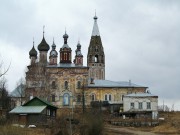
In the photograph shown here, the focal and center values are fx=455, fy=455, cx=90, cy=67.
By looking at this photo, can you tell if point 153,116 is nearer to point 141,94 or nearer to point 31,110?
point 141,94

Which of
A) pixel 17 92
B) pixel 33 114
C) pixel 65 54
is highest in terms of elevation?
pixel 65 54

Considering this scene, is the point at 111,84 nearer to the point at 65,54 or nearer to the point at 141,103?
the point at 141,103

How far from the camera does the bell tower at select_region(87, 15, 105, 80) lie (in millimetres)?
79750

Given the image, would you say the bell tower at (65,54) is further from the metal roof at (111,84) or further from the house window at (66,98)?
the house window at (66,98)

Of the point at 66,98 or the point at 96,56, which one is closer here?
the point at 66,98

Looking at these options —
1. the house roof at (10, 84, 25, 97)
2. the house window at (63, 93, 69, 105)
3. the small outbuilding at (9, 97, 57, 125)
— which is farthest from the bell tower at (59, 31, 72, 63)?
the small outbuilding at (9, 97, 57, 125)

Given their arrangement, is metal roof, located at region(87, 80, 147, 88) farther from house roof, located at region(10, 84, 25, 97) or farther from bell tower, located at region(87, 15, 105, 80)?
bell tower, located at region(87, 15, 105, 80)

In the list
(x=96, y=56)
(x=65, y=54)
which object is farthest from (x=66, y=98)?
(x=96, y=56)

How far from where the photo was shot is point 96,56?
81.1 meters

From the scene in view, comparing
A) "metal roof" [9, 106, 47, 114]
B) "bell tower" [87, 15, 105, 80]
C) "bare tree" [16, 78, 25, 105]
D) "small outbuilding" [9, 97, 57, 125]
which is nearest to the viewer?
"small outbuilding" [9, 97, 57, 125]

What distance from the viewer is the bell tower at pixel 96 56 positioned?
79750mm

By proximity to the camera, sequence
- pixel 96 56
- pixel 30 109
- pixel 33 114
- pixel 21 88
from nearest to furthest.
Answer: pixel 33 114
pixel 30 109
pixel 21 88
pixel 96 56

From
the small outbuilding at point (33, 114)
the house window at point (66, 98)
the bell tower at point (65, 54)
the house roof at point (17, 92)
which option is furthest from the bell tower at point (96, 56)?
the small outbuilding at point (33, 114)

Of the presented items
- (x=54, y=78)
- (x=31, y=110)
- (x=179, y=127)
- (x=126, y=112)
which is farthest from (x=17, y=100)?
(x=179, y=127)
